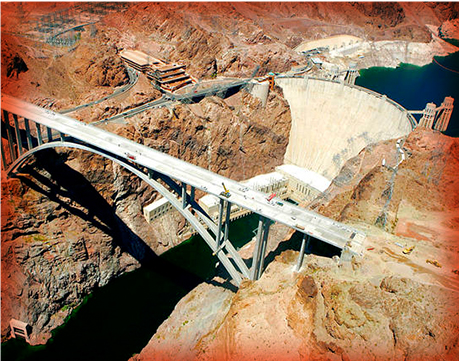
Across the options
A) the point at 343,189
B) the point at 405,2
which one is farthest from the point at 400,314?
the point at 405,2

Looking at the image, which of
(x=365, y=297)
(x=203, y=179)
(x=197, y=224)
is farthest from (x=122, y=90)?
(x=365, y=297)

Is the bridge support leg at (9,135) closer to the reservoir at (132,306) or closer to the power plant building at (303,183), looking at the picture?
the reservoir at (132,306)

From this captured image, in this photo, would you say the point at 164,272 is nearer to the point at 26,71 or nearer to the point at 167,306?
the point at 167,306

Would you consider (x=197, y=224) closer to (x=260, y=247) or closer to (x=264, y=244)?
(x=260, y=247)

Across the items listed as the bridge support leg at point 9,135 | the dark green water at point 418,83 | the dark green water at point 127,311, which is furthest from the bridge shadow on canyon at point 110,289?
the dark green water at point 418,83

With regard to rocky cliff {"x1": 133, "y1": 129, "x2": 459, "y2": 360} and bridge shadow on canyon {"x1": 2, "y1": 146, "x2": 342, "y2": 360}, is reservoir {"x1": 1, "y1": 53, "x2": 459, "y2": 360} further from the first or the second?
rocky cliff {"x1": 133, "y1": 129, "x2": 459, "y2": 360}

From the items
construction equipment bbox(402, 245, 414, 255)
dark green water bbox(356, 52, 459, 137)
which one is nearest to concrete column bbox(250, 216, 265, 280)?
construction equipment bbox(402, 245, 414, 255)

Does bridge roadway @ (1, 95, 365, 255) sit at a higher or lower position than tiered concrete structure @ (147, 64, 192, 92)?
lower
